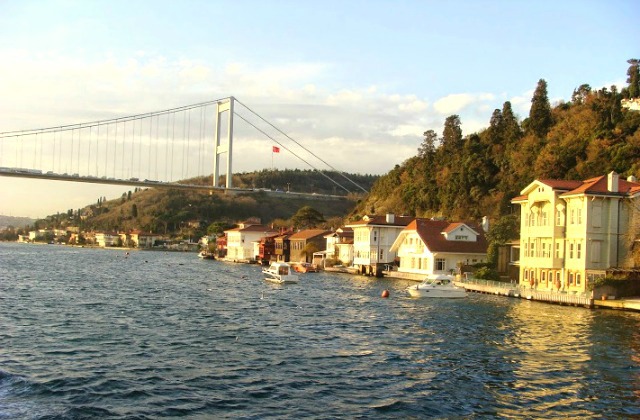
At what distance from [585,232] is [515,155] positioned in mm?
40145

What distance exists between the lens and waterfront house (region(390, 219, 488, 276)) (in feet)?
212

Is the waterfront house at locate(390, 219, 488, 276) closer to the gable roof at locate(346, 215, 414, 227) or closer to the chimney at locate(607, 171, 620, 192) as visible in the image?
Result: the gable roof at locate(346, 215, 414, 227)

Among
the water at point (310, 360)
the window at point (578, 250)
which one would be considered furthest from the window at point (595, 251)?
the water at point (310, 360)

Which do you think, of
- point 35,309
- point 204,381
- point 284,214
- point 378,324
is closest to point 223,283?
point 35,309

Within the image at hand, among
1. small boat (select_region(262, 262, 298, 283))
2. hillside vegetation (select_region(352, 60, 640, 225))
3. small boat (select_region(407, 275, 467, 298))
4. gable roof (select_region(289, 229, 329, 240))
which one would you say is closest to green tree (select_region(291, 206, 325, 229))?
hillside vegetation (select_region(352, 60, 640, 225))

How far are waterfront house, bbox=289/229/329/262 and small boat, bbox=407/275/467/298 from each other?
47781mm

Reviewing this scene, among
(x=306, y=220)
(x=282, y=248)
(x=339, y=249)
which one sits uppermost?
(x=306, y=220)

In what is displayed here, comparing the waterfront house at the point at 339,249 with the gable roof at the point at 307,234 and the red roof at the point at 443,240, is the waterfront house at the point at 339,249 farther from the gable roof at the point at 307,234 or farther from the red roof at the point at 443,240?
the red roof at the point at 443,240

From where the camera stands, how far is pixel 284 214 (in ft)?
635

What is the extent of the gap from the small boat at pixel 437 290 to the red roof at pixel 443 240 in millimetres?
15544

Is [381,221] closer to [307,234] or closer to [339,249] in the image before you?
[339,249]

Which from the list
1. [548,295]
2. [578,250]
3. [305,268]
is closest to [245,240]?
[305,268]

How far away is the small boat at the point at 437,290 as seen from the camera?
47.7 metres

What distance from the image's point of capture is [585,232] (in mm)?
45094
